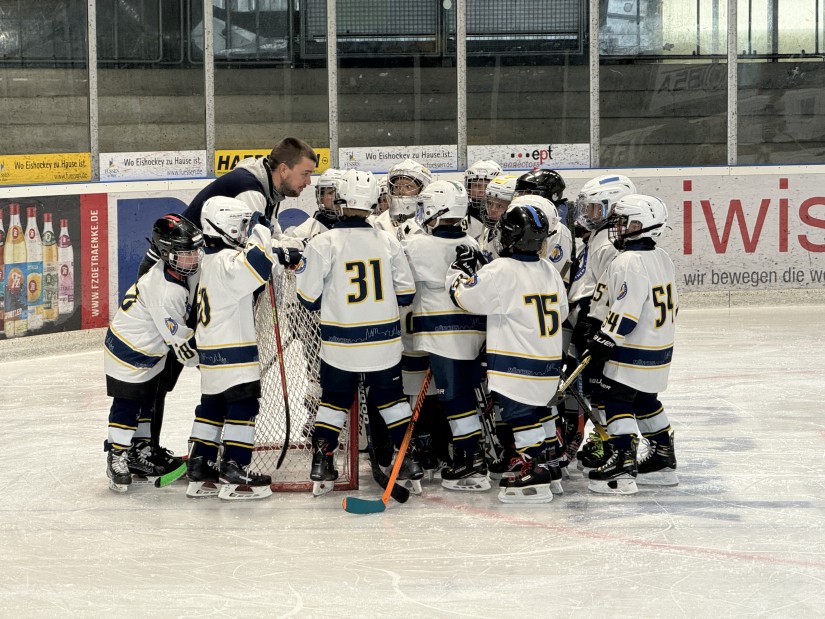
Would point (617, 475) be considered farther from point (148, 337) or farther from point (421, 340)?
point (148, 337)

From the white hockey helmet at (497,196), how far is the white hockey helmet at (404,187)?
0.30 metres

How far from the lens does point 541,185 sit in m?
4.49

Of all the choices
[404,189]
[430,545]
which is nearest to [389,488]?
[430,545]

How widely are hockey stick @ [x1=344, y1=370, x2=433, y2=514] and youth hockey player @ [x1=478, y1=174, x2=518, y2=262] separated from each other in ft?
1.85

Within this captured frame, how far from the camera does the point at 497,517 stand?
152 inches

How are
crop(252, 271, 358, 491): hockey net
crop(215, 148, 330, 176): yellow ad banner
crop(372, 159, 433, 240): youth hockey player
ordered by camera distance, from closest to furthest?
crop(252, 271, 358, 491): hockey net < crop(372, 159, 433, 240): youth hockey player < crop(215, 148, 330, 176): yellow ad banner

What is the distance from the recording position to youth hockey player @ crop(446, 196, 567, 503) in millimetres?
3984

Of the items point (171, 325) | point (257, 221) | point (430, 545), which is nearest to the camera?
point (430, 545)

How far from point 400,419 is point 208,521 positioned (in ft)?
2.34

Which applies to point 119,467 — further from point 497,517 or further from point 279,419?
point 497,517

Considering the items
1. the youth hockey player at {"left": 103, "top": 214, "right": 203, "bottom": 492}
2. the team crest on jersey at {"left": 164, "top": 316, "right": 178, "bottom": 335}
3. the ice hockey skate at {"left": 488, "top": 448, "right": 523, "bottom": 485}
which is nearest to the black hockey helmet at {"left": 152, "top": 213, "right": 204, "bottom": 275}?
the youth hockey player at {"left": 103, "top": 214, "right": 203, "bottom": 492}

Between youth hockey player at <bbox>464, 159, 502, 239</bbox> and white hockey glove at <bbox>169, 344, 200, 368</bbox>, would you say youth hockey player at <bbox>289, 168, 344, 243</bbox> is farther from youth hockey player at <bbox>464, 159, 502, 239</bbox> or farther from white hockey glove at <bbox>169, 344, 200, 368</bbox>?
Result: white hockey glove at <bbox>169, 344, 200, 368</bbox>

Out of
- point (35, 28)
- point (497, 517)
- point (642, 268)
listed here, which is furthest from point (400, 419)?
point (35, 28)

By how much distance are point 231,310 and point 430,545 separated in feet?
3.33
